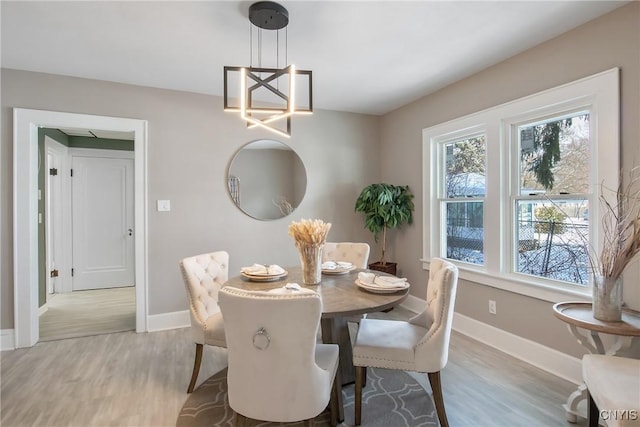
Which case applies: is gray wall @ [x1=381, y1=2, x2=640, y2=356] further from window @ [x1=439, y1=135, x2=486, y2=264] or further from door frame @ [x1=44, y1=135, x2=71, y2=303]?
door frame @ [x1=44, y1=135, x2=71, y2=303]

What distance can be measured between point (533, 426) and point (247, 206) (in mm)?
3080

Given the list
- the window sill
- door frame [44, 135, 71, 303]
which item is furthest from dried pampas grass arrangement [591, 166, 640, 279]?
door frame [44, 135, 71, 303]

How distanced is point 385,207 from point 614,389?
266 centimetres

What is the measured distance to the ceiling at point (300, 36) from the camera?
203 cm

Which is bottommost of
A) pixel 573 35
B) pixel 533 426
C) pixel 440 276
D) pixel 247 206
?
pixel 533 426

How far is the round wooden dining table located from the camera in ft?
5.36

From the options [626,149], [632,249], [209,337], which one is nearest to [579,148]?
[626,149]

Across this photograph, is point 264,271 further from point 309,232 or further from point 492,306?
point 492,306

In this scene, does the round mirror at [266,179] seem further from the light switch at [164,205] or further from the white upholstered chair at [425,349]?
the white upholstered chair at [425,349]

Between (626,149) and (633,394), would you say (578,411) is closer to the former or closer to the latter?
(633,394)

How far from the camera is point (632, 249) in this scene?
5.57 feet

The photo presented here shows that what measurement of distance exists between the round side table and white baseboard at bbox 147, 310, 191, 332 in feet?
10.7

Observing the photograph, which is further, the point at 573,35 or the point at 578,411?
the point at 573,35

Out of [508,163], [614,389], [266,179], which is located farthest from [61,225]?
[614,389]
